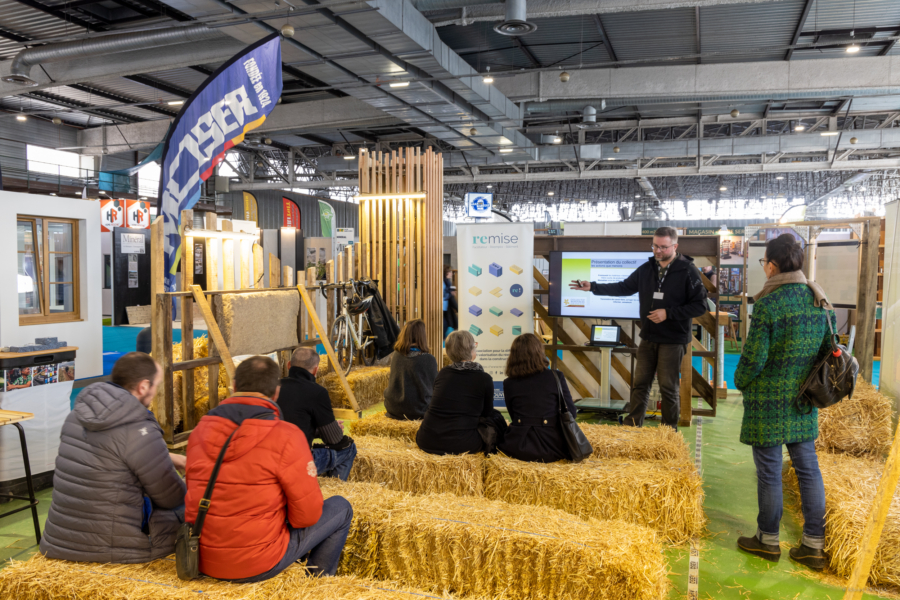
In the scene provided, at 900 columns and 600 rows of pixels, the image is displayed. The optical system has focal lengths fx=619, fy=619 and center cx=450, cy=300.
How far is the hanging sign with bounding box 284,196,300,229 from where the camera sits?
20.2m

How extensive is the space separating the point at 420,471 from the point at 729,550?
1762 millimetres

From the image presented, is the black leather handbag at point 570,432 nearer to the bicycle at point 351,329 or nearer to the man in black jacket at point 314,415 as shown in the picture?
the man in black jacket at point 314,415

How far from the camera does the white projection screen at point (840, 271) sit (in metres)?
6.52

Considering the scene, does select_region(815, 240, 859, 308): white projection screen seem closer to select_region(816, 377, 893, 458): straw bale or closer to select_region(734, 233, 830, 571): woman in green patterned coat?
select_region(816, 377, 893, 458): straw bale

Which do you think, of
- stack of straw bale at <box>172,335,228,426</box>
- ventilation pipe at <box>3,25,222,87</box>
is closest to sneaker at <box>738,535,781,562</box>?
stack of straw bale at <box>172,335,228,426</box>

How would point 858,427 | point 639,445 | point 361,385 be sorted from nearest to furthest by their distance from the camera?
1. point 639,445
2. point 858,427
3. point 361,385

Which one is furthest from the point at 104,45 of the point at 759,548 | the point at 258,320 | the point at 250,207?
the point at 250,207

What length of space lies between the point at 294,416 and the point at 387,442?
0.88 metres

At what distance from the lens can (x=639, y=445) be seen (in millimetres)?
3980

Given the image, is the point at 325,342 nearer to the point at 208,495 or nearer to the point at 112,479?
the point at 112,479

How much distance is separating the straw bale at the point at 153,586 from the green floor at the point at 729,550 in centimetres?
127

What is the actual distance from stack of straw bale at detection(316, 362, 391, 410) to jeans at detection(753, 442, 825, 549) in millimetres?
3743

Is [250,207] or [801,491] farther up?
[250,207]

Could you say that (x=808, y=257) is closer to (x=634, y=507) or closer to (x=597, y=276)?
(x=597, y=276)
